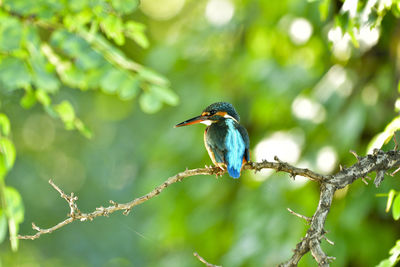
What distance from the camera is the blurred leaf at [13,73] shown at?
298 cm

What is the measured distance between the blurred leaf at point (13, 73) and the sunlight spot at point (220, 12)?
8.10 ft

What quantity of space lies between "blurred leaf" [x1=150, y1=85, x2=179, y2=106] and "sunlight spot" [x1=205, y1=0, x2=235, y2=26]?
6.61 ft

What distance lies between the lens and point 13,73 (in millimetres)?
3000

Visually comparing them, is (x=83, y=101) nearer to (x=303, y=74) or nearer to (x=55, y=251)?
(x=55, y=251)

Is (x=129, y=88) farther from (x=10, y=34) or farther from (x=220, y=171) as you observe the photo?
(x=220, y=171)

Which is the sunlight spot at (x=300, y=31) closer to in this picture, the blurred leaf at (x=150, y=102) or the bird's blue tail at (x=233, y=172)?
the blurred leaf at (x=150, y=102)

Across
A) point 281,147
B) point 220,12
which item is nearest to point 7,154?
point 281,147

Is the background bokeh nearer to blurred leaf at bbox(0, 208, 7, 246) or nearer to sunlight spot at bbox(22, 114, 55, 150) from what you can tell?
blurred leaf at bbox(0, 208, 7, 246)

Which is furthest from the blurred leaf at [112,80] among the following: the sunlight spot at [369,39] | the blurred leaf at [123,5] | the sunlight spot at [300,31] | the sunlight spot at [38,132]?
the sunlight spot at [38,132]

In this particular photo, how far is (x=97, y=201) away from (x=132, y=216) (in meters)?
0.71

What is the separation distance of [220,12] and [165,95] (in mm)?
2158

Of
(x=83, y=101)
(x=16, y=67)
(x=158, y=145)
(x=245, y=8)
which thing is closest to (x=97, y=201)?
(x=83, y=101)

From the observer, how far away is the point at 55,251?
10.3 metres

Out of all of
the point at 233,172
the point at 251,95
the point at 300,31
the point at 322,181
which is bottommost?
the point at 322,181
